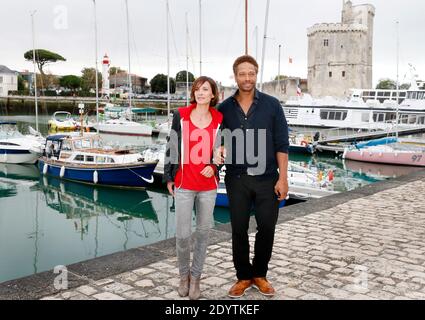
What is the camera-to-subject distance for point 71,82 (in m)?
96.2

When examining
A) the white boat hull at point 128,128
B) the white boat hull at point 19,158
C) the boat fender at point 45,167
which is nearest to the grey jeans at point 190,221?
the boat fender at point 45,167

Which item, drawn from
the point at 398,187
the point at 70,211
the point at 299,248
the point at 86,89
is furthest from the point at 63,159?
the point at 86,89

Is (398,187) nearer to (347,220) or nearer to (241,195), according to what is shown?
(347,220)

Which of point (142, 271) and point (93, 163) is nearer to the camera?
point (142, 271)

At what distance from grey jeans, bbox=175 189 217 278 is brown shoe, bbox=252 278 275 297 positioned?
53 centimetres

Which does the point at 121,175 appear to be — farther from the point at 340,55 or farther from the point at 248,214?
the point at 340,55

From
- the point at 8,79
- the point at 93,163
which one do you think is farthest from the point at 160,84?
the point at 93,163

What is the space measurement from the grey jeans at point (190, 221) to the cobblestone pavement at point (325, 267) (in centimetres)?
33

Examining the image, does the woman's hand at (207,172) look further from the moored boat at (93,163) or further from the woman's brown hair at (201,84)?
the moored boat at (93,163)

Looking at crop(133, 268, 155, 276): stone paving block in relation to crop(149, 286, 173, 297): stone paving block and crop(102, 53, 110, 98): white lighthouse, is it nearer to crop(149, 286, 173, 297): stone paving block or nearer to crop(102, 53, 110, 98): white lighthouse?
crop(149, 286, 173, 297): stone paving block

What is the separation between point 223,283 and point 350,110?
115ft

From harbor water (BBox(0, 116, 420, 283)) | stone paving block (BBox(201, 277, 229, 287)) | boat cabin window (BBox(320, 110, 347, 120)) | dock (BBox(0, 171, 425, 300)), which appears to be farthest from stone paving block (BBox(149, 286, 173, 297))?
boat cabin window (BBox(320, 110, 347, 120))

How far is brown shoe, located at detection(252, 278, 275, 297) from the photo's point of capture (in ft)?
11.7

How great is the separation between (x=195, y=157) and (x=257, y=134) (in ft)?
1.72
